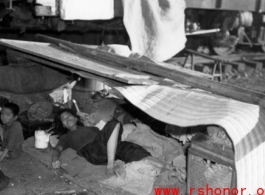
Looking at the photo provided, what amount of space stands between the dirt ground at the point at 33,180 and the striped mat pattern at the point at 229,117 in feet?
5.53

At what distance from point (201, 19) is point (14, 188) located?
33.9 ft

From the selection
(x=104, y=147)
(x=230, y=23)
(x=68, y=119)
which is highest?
(x=230, y=23)

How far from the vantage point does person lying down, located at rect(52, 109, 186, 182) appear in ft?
15.1

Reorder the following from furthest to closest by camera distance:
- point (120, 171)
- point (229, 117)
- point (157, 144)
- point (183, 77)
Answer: point (157, 144)
point (120, 171)
point (183, 77)
point (229, 117)

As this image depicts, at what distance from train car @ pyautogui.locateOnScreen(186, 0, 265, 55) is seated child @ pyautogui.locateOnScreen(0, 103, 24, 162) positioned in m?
6.73

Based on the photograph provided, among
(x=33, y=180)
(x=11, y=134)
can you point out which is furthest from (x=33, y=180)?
(x=11, y=134)

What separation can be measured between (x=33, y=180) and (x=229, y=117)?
289 cm

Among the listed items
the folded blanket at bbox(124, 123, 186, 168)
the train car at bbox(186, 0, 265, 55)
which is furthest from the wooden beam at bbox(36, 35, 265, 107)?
the train car at bbox(186, 0, 265, 55)

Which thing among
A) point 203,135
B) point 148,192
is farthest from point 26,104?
point 203,135

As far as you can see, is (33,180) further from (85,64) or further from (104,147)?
(85,64)

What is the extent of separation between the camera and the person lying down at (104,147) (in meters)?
4.62

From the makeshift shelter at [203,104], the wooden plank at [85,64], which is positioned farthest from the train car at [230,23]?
the makeshift shelter at [203,104]

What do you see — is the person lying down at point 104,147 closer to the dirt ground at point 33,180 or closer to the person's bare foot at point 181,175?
the person's bare foot at point 181,175

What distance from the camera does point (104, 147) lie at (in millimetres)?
4828
